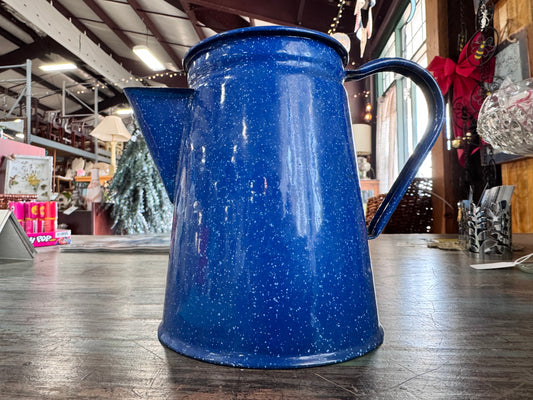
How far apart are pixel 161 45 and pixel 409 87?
5060mm

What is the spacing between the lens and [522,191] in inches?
64.4

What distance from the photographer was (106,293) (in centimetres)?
43

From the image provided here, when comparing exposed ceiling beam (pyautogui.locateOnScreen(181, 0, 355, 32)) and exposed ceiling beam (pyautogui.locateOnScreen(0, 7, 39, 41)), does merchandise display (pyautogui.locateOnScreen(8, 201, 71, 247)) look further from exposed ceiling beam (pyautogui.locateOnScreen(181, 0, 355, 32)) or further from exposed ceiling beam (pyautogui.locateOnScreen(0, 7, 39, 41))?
exposed ceiling beam (pyautogui.locateOnScreen(0, 7, 39, 41))

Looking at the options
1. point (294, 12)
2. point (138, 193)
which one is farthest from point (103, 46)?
point (138, 193)

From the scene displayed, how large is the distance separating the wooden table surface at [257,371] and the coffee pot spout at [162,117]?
0.14 m

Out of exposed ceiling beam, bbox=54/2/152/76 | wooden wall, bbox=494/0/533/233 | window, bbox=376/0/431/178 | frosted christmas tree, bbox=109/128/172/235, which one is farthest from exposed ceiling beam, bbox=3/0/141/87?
wooden wall, bbox=494/0/533/233

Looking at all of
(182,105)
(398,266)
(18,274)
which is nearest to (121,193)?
(18,274)

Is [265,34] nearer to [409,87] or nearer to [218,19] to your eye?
[409,87]

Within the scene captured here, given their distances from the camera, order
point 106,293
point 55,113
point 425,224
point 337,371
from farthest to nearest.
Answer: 1. point 55,113
2. point 425,224
3. point 106,293
4. point 337,371

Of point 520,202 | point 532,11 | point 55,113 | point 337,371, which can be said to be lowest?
point 337,371

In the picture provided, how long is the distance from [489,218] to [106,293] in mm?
639

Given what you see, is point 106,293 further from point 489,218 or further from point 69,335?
point 489,218

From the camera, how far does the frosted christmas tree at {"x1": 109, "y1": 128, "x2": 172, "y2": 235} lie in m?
2.48

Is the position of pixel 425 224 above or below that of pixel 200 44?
below
